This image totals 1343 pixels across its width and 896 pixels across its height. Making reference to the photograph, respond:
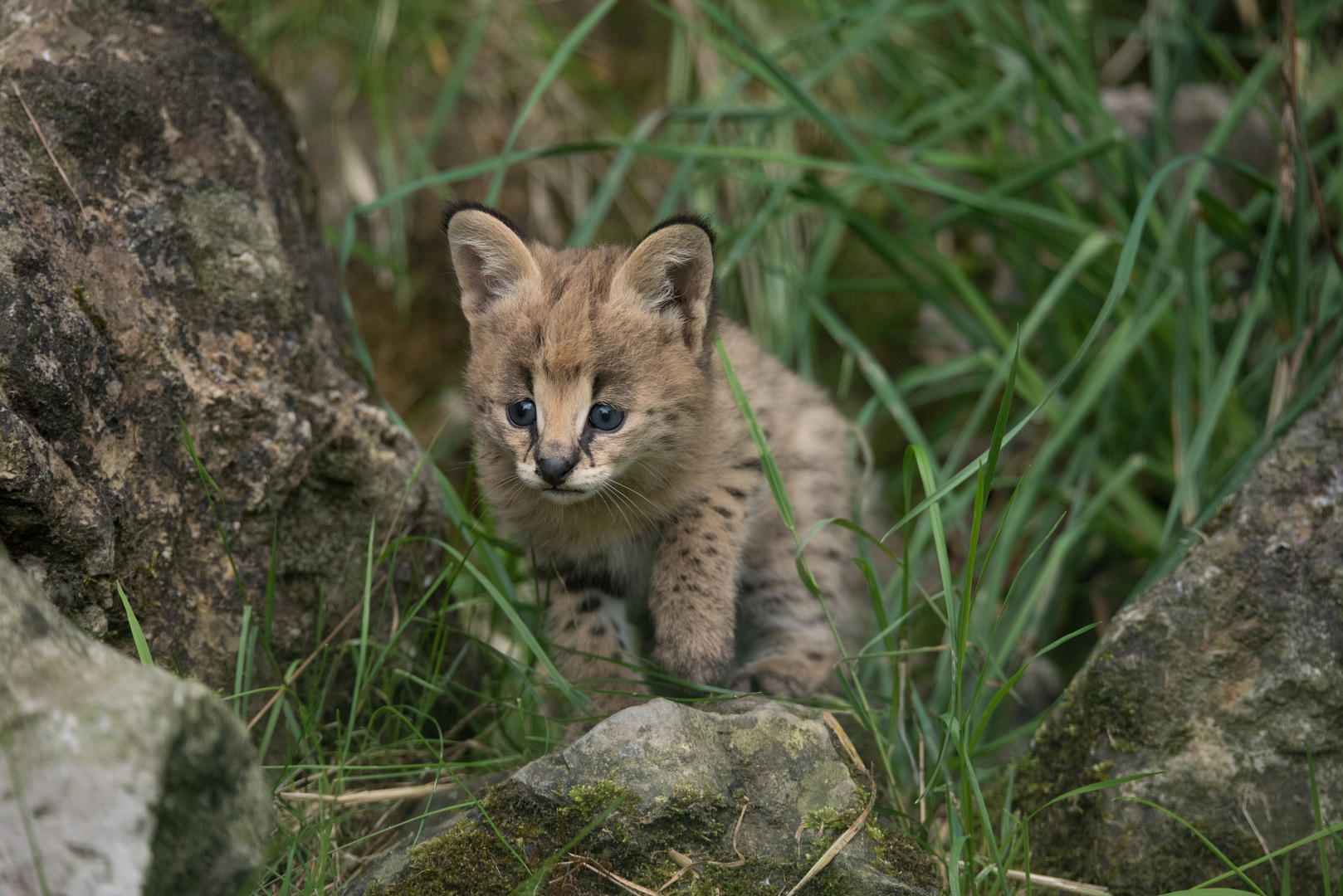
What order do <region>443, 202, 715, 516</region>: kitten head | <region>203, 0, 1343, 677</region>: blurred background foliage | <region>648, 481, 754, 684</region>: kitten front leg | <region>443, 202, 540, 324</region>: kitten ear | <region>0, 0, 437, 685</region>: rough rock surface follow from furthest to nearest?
<region>203, 0, 1343, 677</region>: blurred background foliage, <region>443, 202, 540, 324</region>: kitten ear, <region>648, 481, 754, 684</region>: kitten front leg, <region>443, 202, 715, 516</region>: kitten head, <region>0, 0, 437, 685</region>: rough rock surface

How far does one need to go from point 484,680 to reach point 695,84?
12.8 feet

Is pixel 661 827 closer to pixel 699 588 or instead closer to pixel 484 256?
pixel 699 588

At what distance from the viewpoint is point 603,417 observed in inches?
120

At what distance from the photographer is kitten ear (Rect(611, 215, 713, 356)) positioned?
10.1 ft

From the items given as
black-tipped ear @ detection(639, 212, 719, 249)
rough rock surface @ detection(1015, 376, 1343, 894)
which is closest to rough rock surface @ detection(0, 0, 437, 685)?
black-tipped ear @ detection(639, 212, 719, 249)

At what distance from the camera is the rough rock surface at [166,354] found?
8.70 feet

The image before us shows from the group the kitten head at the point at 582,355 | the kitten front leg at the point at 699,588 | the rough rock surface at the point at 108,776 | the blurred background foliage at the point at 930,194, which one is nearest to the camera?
the rough rock surface at the point at 108,776

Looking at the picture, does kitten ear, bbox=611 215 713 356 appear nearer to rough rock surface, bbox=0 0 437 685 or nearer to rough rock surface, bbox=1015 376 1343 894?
rough rock surface, bbox=0 0 437 685

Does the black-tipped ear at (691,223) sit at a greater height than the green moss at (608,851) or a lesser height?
greater

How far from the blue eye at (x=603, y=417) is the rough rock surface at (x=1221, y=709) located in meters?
1.44

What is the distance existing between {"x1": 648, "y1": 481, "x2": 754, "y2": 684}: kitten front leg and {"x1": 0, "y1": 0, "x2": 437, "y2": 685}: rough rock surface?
0.88 meters

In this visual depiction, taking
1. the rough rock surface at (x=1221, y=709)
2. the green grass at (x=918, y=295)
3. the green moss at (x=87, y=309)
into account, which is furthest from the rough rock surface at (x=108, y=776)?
the rough rock surface at (x=1221, y=709)

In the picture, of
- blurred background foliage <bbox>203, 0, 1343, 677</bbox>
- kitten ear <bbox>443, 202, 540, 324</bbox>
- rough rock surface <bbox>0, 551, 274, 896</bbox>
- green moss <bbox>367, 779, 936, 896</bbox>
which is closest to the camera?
rough rock surface <bbox>0, 551, 274, 896</bbox>

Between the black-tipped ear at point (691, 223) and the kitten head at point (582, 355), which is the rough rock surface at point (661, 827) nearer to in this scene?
the kitten head at point (582, 355)
